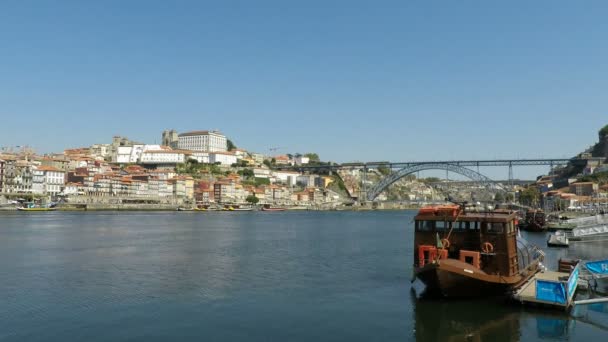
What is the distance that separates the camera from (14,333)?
909 centimetres

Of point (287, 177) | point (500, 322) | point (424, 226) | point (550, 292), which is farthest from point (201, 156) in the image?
point (500, 322)

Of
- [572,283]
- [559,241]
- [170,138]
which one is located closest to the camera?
[572,283]

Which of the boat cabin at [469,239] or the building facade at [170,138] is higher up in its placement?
the building facade at [170,138]

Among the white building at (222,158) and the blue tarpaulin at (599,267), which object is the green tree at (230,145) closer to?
the white building at (222,158)

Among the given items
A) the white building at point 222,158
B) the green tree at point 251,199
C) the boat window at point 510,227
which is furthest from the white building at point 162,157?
the boat window at point 510,227

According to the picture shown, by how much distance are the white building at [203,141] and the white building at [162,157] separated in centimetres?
1138

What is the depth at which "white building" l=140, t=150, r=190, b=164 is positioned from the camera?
318 feet

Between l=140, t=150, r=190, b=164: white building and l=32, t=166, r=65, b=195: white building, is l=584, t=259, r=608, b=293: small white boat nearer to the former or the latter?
l=32, t=166, r=65, b=195: white building

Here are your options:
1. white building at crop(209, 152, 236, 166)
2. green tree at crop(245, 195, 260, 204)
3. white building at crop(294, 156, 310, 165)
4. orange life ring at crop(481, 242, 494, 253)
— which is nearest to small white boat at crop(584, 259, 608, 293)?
orange life ring at crop(481, 242, 494, 253)

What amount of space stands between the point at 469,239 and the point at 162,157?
90985 millimetres

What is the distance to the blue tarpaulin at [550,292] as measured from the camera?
1065 centimetres

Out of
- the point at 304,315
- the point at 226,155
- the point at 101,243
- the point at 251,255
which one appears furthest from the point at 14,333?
the point at 226,155

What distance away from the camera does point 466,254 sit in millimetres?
11547

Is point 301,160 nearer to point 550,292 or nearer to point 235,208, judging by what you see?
point 235,208
